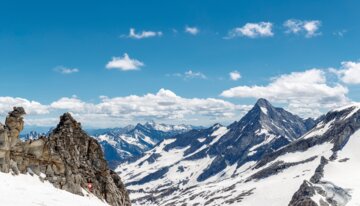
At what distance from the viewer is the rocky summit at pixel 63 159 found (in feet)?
164

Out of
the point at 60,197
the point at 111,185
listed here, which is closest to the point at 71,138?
the point at 111,185

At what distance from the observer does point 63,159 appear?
6512 centimetres

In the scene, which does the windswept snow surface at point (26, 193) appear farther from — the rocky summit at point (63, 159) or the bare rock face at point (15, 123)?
the bare rock face at point (15, 123)

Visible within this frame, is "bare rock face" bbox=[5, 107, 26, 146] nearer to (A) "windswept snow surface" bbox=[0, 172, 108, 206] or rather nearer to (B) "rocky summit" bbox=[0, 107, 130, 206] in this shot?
(B) "rocky summit" bbox=[0, 107, 130, 206]

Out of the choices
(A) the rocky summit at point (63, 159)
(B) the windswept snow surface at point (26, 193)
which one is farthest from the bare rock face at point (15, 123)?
(B) the windswept snow surface at point (26, 193)

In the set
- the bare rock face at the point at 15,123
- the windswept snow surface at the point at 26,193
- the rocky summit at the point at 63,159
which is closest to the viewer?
the windswept snow surface at the point at 26,193

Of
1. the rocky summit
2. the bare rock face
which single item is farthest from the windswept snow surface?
the bare rock face

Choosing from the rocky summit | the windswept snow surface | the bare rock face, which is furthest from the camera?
the bare rock face

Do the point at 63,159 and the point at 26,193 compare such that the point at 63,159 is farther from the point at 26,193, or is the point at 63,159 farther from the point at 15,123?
the point at 26,193

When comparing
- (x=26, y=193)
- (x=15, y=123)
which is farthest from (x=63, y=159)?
(x=26, y=193)

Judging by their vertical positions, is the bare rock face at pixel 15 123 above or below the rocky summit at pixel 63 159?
above

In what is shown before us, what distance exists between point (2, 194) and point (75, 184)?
69.5 ft

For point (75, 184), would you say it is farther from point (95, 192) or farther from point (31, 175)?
point (95, 192)

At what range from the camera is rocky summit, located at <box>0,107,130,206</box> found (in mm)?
49906
